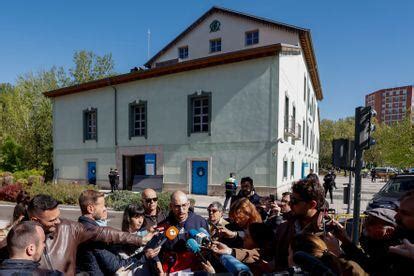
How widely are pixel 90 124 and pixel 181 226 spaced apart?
2099 centimetres

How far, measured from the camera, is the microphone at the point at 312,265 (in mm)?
1217

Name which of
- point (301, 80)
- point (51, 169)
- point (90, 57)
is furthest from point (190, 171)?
point (90, 57)

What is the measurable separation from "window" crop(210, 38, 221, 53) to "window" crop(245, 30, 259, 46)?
2666mm

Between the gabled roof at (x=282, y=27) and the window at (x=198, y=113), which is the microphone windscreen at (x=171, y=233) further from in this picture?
the gabled roof at (x=282, y=27)

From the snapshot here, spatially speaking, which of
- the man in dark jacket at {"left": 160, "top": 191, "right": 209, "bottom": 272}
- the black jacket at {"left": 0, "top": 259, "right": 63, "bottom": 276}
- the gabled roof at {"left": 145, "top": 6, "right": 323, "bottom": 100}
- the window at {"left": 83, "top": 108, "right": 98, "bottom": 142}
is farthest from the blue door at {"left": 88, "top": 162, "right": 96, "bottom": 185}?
the black jacket at {"left": 0, "top": 259, "right": 63, "bottom": 276}

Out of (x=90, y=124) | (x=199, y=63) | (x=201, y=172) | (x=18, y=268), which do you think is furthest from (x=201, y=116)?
(x=18, y=268)

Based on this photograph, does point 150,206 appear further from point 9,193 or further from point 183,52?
point 183,52

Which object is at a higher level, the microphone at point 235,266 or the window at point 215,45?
the window at point 215,45

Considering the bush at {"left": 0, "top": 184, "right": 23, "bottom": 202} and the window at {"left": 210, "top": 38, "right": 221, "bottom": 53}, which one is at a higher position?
the window at {"left": 210, "top": 38, "right": 221, "bottom": 53}

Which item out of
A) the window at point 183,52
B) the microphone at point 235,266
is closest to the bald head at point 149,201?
the microphone at point 235,266

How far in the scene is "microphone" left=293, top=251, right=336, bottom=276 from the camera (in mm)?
A: 1217

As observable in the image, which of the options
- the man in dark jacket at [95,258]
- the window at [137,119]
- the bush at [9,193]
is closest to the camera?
the man in dark jacket at [95,258]

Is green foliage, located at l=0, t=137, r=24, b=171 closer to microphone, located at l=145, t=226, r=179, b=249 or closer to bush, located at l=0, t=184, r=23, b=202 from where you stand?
bush, located at l=0, t=184, r=23, b=202

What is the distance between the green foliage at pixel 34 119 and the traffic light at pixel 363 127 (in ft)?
92.5
